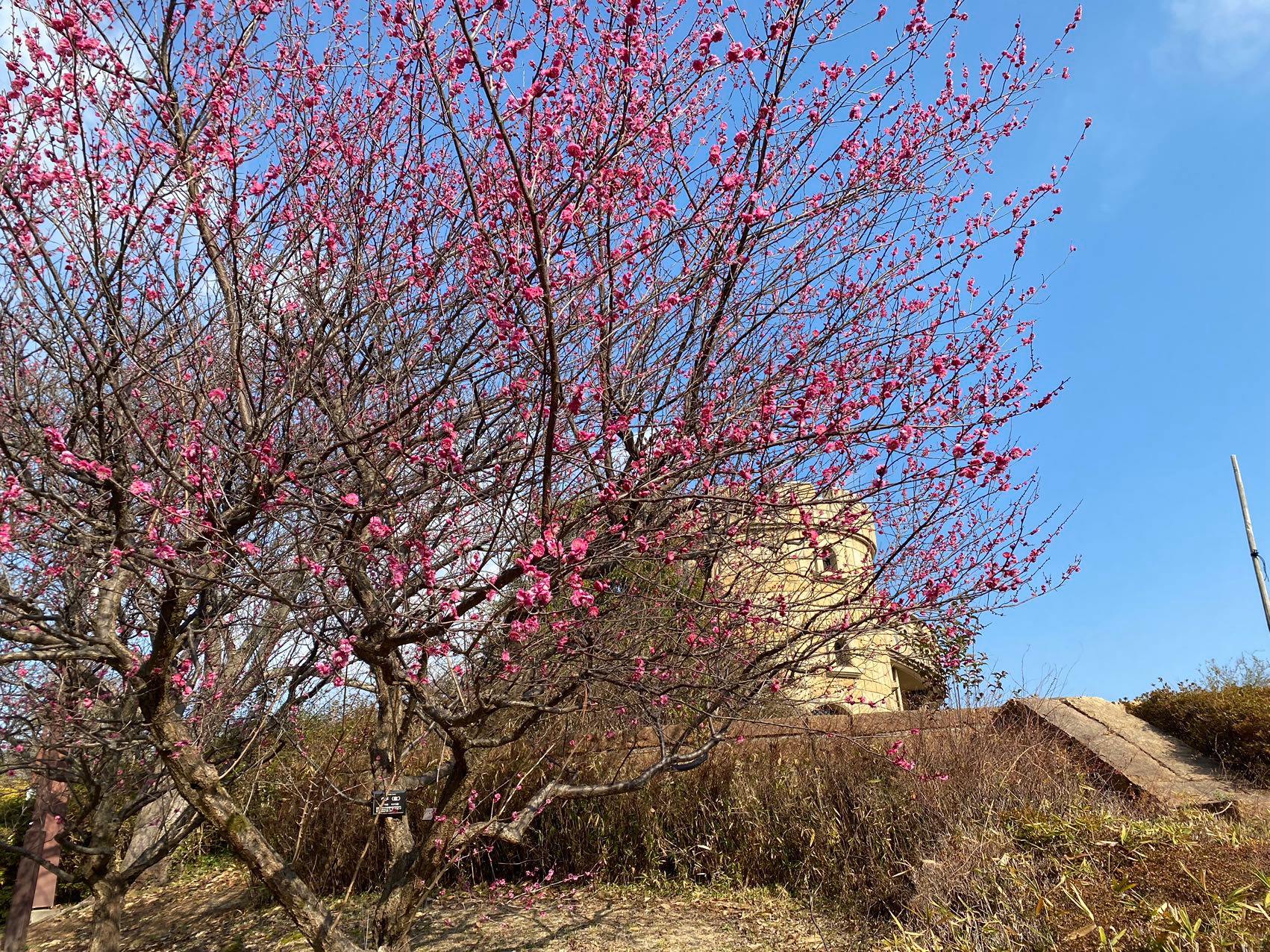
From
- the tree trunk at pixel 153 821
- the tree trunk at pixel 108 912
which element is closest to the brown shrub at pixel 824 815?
the tree trunk at pixel 108 912

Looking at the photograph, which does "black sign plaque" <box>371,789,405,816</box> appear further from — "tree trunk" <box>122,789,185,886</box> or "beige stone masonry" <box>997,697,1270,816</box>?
"beige stone masonry" <box>997,697,1270,816</box>

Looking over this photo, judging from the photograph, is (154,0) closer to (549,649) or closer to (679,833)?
(549,649)

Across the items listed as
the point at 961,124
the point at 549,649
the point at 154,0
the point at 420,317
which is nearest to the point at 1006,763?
A: the point at 549,649

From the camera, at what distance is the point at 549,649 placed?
4.87 m

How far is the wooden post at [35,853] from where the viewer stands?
19.0 feet

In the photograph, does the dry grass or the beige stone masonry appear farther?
the beige stone masonry

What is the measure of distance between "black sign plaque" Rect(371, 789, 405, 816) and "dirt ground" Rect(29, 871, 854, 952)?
6.66ft

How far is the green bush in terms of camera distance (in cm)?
743

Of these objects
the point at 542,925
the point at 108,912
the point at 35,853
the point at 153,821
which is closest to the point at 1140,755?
the point at 542,925

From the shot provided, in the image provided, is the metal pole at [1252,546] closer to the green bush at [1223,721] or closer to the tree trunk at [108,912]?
the green bush at [1223,721]

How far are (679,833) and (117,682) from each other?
5.05m

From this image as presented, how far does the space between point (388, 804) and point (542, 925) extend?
2.49 metres

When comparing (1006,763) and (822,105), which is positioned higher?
(822,105)

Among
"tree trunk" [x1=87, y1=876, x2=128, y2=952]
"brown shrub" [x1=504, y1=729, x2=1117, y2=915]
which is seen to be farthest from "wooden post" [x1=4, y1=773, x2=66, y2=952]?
"brown shrub" [x1=504, y1=729, x2=1117, y2=915]
